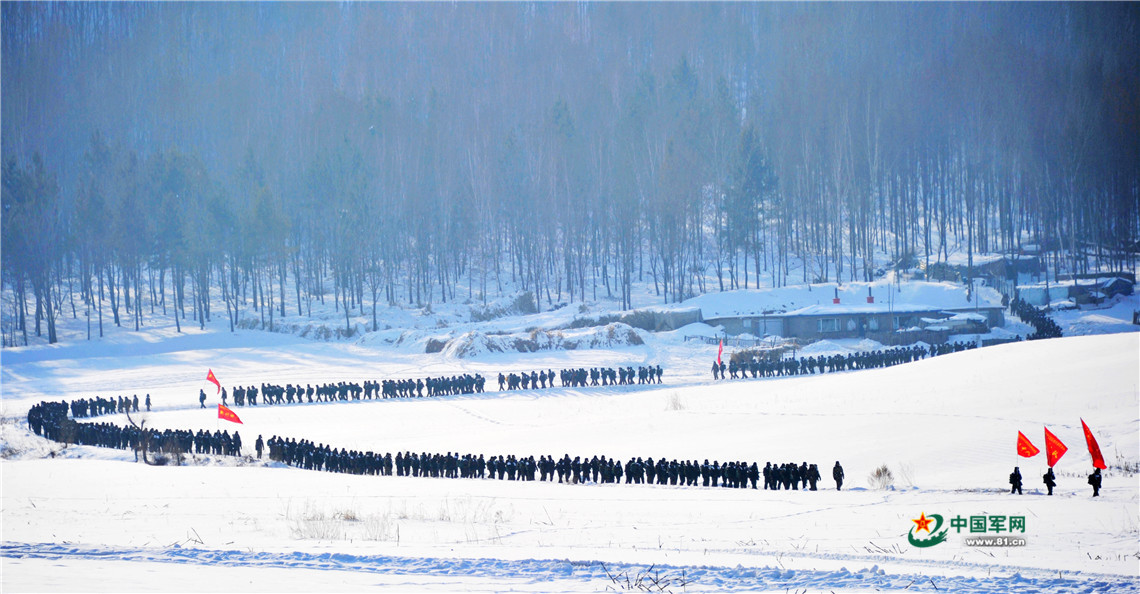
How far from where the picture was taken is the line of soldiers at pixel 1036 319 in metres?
44.9

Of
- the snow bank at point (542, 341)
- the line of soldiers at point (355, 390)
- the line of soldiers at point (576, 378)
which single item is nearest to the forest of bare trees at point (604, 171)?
the snow bank at point (542, 341)

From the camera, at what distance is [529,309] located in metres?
64.9

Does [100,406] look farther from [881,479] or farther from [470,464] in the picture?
[881,479]

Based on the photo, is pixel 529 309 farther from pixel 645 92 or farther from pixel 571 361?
pixel 645 92

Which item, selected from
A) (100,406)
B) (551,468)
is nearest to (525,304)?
(100,406)

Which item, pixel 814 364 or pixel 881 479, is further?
pixel 814 364

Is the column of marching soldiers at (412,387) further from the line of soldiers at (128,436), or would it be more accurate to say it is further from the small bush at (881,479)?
the small bush at (881,479)

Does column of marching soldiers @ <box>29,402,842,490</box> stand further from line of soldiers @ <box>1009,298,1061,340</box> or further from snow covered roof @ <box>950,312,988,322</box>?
snow covered roof @ <box>950,312,988,322</box>

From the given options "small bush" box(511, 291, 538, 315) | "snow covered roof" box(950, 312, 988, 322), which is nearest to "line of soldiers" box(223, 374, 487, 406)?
"small bush" box(511, 291, 538, 315)

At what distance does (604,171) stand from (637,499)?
61.2 m

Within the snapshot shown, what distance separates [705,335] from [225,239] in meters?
40.2

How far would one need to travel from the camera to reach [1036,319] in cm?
4828

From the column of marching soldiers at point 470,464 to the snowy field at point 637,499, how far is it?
686mm

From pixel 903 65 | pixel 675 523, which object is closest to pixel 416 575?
pixel 675 523
